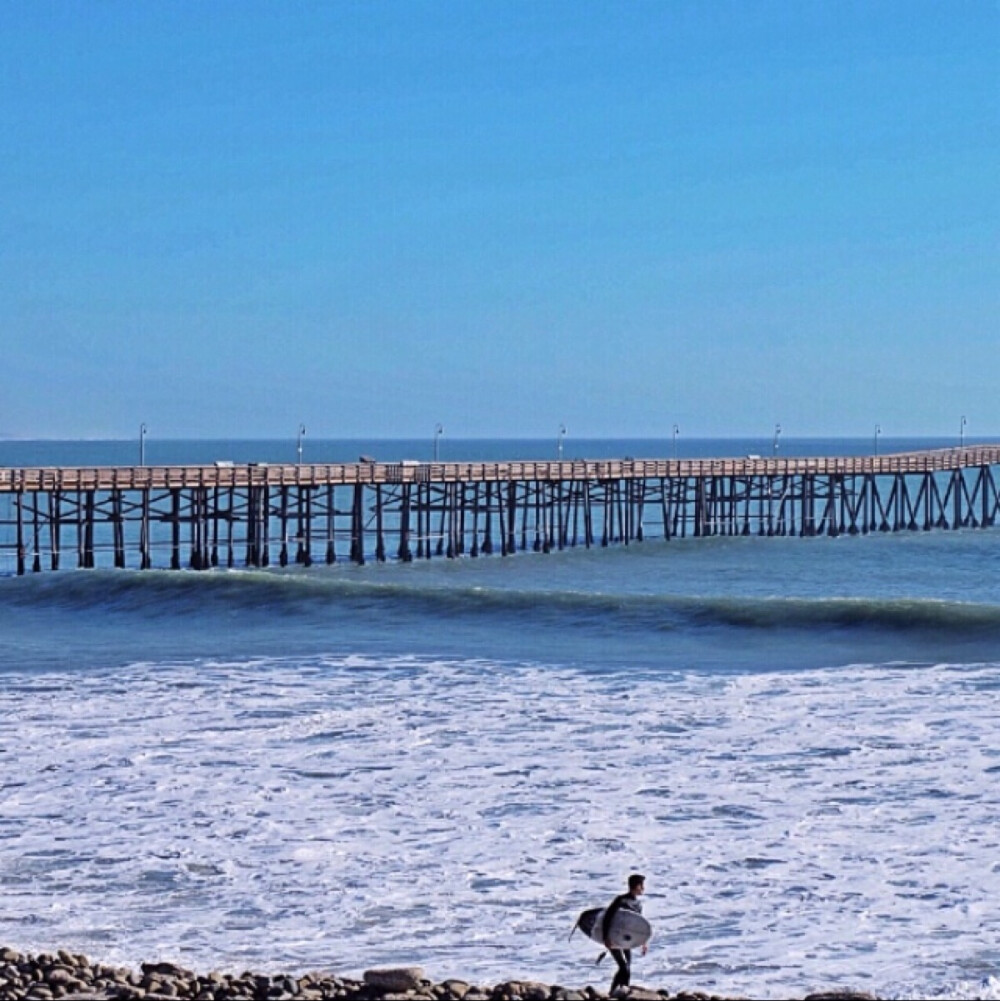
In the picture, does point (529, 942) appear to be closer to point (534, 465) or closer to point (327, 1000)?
point (327, 1000)

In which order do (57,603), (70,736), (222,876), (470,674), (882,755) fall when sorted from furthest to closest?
(57,603) < (470,674) < (70,736) < (882,755) < (222,876)

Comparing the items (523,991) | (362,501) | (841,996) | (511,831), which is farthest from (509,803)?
(362,501)

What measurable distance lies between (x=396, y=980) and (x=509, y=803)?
5.97 meters

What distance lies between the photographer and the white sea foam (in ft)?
39.2

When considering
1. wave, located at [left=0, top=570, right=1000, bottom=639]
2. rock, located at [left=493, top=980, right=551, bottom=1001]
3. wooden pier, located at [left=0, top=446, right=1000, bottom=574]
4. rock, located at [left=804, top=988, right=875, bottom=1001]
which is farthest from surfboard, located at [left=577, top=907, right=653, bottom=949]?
wooden pier, located at [left=0, top=446, right=1000, bottom=574]

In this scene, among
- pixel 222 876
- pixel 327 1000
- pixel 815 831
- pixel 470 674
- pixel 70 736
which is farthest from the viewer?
pixel 470 674

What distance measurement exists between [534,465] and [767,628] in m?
25.4

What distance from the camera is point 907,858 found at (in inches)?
556

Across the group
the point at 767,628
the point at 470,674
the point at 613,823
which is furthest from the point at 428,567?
the point at 613,823

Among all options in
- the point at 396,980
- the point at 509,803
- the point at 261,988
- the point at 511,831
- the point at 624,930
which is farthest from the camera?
the point at 509,803

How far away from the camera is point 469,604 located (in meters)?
37.8

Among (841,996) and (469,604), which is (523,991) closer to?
(841,996)

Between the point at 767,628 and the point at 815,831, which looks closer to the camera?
the point at 815,831

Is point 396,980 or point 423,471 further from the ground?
point 423,471
